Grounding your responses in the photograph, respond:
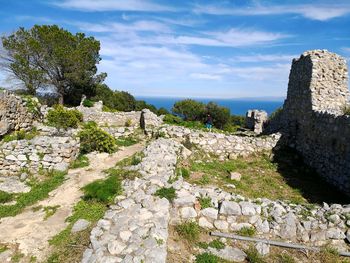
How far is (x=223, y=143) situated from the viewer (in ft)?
59.8

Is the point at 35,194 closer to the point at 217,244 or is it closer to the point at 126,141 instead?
the point at 217,244

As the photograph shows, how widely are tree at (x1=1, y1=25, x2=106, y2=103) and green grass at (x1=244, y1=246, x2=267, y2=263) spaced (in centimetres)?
3297

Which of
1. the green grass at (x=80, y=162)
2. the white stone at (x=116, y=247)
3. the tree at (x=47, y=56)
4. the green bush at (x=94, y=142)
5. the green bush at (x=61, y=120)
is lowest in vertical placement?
the white stone at (x=116, y=247)

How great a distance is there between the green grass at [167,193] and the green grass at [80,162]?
18.9 feet

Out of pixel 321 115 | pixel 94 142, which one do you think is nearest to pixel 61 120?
pixel 94 142

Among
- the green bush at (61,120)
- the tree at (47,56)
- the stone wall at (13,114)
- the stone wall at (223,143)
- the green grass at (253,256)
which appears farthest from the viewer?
the tree at (47,56)

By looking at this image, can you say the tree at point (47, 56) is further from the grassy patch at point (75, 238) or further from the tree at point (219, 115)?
the grassy patch at point (75, 238)

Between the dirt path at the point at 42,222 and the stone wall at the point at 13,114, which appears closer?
the dirt path at the point at 42,222

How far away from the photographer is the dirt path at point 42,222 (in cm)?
818

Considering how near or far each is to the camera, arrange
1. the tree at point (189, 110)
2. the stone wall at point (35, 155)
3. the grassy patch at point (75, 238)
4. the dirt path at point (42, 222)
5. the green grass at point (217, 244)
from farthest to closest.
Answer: the tree at point (189, 110) → the stone wall at point (35, 155) → the dirt path at point (42, 222) → the green grass at point (217, 244) → the grassy patch at point (75, 238)

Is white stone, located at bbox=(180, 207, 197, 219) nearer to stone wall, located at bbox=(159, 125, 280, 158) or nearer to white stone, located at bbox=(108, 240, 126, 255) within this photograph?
white stone, located at bbox=(108, 240, 126, 255)

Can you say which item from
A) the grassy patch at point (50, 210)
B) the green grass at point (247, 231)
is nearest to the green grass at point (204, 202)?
the green grass at point (247, 231)

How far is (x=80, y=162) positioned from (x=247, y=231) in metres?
8.56

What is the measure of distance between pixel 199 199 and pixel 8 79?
35.2 meters
